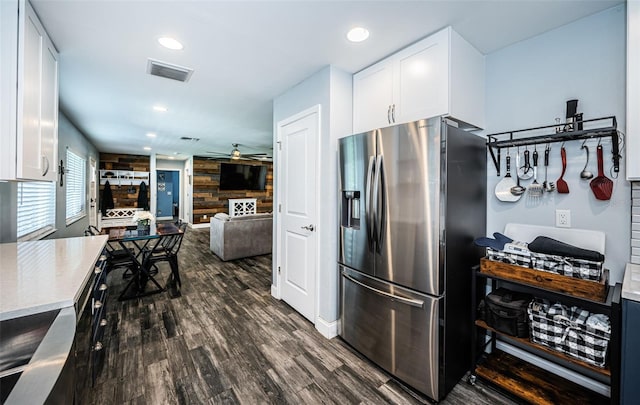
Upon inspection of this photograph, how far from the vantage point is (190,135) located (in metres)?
5.49

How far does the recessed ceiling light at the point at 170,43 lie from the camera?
6.62 feet

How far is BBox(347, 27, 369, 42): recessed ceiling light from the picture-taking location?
1.88m

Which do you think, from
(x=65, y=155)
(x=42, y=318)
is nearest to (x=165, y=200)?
(x=65, y=155)

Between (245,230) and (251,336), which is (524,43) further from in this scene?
(245,230)

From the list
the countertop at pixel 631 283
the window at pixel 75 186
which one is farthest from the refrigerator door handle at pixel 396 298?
the window at pixel 75 186

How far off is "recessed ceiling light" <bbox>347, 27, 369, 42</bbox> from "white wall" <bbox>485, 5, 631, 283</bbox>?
42.2 inches

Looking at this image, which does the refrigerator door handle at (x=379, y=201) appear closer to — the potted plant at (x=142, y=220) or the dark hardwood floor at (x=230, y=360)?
the dark hardwood floor at (x=230, y=360)

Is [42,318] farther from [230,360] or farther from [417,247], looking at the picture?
[417,247]

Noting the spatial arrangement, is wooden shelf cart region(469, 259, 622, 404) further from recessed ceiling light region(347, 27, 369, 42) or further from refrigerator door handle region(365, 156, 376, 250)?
recessed ceiling light region(347, 27, 369, 42)

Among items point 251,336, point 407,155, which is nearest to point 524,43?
point 407,155

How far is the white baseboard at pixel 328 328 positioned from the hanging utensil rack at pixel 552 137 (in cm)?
189

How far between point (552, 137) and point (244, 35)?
221 cm

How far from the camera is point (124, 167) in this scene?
818 centimetres

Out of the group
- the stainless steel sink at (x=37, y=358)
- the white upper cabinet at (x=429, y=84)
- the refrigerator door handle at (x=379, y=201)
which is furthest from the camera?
the refrigerator door handle at (x=379, y=201)
